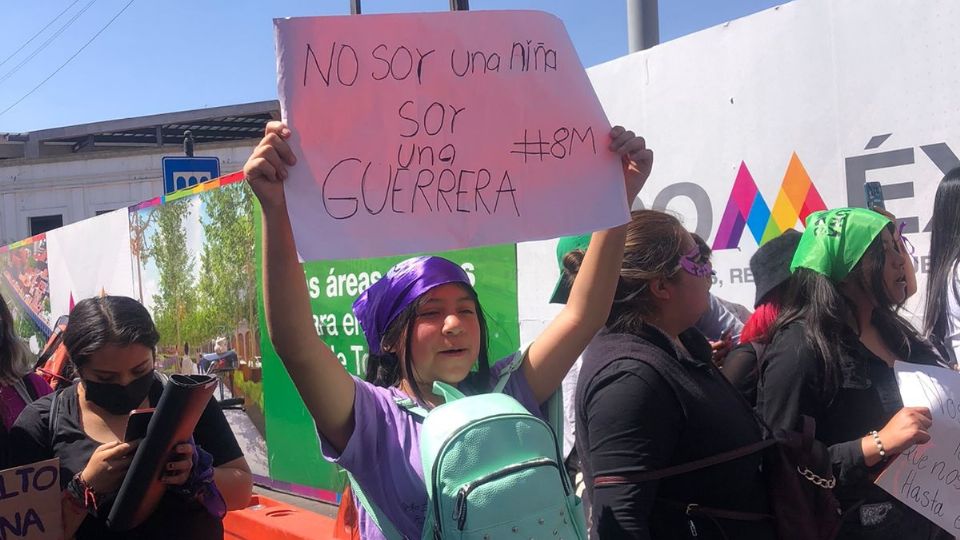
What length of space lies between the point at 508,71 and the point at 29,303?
14228 millimetres

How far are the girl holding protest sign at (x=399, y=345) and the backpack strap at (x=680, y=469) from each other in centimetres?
26

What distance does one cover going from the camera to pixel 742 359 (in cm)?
277

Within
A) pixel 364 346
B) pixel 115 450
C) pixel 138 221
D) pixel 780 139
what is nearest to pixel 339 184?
pixel 115 450

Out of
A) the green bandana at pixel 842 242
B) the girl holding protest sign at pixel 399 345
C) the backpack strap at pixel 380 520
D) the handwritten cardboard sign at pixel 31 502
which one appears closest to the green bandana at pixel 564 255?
the girl holding protest sign at pixel 399 345

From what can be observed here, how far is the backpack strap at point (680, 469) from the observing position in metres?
2.02

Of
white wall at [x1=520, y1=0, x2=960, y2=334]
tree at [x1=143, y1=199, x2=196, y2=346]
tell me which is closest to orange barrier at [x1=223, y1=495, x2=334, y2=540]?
white wall at [x1=520, y1=0, x2=960, y2=334]

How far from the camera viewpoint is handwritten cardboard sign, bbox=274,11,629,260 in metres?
1.86

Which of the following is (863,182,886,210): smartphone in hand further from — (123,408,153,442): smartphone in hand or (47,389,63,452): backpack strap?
(47,389,63,452): backpack strap

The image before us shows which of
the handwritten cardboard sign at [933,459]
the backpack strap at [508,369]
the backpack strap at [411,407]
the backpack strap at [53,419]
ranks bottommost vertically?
the handwritten cardboard sign at [933,459]

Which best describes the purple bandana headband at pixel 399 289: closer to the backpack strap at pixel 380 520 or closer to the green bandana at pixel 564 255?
the backpack strap at pixel 380 520

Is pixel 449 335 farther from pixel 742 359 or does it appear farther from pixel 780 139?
pixel 780 139

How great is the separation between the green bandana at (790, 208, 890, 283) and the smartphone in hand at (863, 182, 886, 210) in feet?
3.12

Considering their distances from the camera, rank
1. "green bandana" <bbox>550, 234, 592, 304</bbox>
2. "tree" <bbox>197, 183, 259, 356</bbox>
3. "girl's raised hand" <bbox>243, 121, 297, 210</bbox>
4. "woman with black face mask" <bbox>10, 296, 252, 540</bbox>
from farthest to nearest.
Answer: "tree" <bbox>197, 183, 259, 356</bbox> < "green bandana" <bbox>550, 234, 592, 304</bbox> < "woman with black face mask" <bbox>10, 296, 252, 540</bbox> < "girl's raised hand" <bbox>243, 121, 297, 210</bbox>

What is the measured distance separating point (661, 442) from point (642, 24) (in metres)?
4.43
